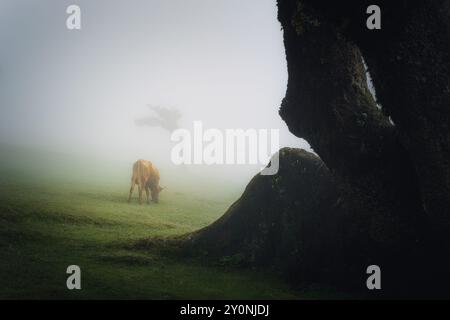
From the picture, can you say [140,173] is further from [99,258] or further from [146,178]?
[99,258]

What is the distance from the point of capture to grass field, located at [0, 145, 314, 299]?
9.57m

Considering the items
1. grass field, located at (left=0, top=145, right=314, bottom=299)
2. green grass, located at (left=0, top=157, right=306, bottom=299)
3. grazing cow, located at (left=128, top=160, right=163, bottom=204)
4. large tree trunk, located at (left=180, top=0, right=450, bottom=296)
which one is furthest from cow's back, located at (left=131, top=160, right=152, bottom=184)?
large tree trunk, located at (left=180, top=0, right=450, bottom=296)

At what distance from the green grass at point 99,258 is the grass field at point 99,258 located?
0.02m

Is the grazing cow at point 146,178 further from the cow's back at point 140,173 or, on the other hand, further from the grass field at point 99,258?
the grass field at point 99,258

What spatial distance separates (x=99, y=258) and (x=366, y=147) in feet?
24.2

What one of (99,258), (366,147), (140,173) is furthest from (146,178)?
(366,147)

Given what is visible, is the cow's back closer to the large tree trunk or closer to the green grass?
the green grass

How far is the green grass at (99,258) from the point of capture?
31.4 feet

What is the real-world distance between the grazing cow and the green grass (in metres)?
4.11

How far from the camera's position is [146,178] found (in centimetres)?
2770

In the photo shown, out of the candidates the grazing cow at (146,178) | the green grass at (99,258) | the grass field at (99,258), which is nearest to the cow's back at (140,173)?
the grazing cow at (146,178)

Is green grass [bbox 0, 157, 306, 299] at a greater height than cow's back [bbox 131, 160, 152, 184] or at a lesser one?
lesser
